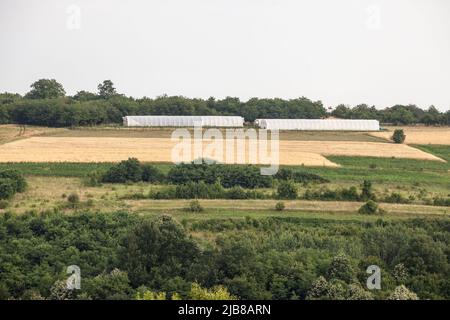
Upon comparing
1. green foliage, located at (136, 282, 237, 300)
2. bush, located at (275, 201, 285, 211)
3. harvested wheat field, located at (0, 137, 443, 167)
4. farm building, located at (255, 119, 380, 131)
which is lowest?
bush, located at (275, 201, 285, 211)

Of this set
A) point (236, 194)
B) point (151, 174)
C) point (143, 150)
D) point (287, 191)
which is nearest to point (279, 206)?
point (287, 191)

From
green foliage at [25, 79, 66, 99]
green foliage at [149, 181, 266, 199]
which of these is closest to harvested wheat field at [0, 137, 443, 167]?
green foliage at [149, 181, 266, 199]

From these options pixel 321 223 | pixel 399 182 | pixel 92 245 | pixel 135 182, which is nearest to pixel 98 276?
pixel 92 245

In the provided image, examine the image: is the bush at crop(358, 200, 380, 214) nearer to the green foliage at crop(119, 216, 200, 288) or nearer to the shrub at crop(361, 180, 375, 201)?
the shrub at crop(361, 180, 375, 201)

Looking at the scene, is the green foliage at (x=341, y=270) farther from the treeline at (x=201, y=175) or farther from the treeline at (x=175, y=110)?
the treeline at (x=175, y=110)
